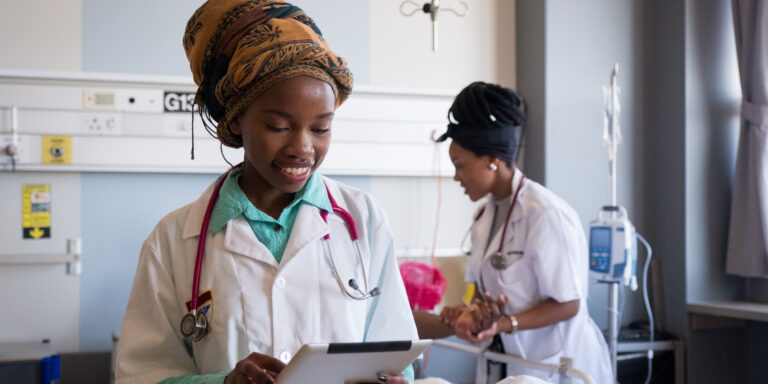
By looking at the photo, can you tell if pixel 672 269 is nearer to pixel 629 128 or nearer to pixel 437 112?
pixel 629 128

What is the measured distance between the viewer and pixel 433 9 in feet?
10.7

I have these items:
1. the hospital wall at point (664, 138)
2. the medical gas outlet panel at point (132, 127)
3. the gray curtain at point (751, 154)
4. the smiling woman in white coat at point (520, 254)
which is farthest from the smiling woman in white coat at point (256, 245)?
the gray curtain at point (751, 154)

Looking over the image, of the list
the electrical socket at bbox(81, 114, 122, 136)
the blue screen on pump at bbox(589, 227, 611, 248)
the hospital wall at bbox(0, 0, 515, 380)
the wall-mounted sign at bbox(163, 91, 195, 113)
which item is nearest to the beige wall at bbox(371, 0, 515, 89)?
the hospital wall at bbox(0, 0, 515, 380)

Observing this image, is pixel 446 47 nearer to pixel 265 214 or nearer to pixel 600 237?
pixel 600 237

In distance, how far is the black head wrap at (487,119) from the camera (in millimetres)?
2455

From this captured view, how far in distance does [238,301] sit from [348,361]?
0.81 feet

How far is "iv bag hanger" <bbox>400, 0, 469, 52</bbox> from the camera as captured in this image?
3.27 m

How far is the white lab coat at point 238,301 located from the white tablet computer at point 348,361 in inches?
5.4

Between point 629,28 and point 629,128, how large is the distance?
1.64ft

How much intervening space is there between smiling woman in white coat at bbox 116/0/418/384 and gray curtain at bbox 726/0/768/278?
2505 mm

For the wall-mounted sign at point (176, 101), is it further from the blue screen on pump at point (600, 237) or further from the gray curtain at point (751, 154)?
the gray curtain at point (751, 154)

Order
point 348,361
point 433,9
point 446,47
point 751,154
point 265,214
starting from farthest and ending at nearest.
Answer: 1. point 446,47
2. point 433,9
3. point 751,154
4. point 265,214
5. point 348,361

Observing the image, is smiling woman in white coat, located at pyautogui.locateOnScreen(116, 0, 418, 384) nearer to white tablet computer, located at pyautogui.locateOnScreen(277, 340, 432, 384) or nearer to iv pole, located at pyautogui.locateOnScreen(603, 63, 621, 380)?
white tablet computer, located at pyautogui.locateOnScreen(277, 340, 432, 384)

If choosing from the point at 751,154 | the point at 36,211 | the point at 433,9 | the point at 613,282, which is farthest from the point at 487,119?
the point at 36,211
